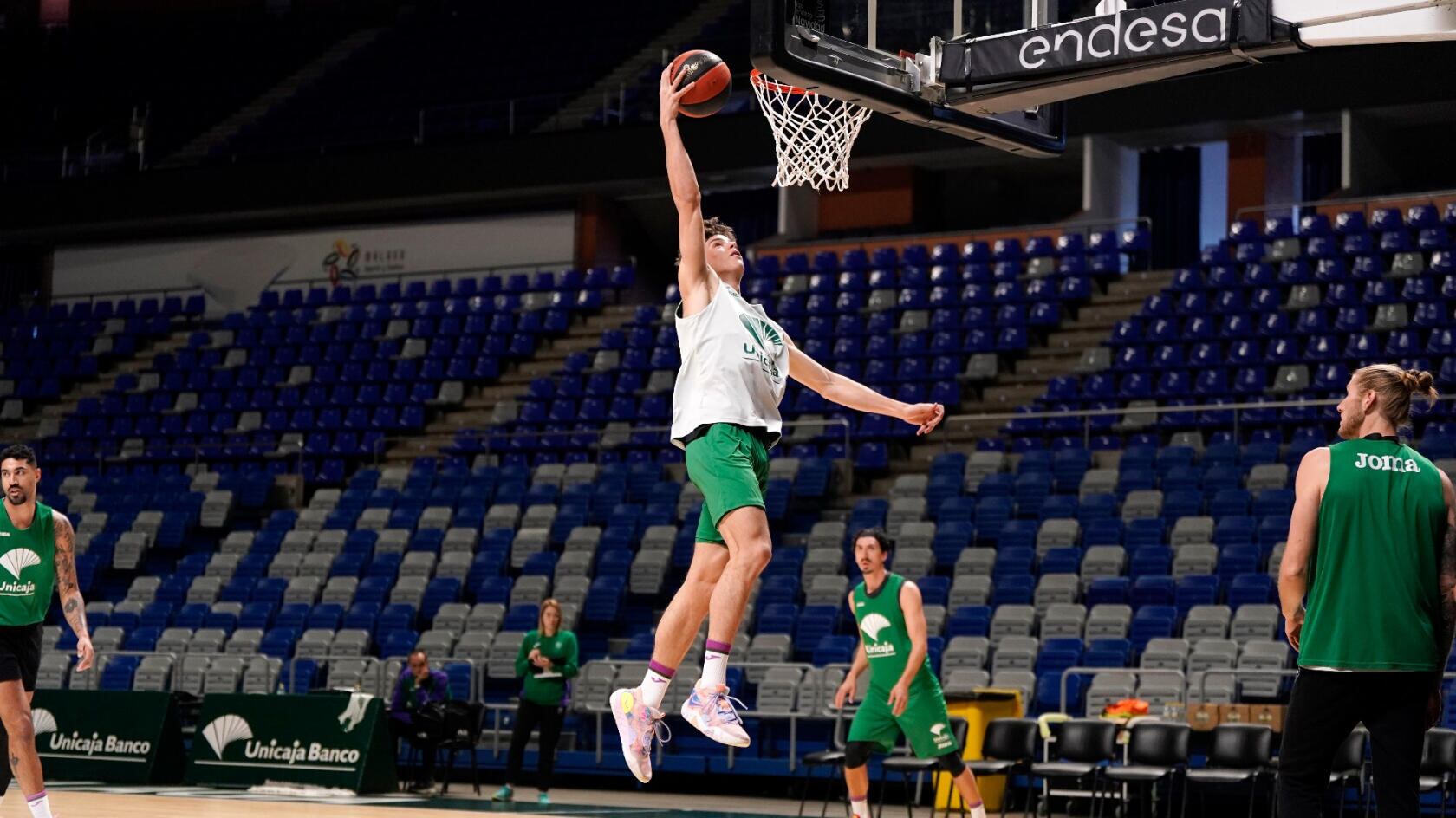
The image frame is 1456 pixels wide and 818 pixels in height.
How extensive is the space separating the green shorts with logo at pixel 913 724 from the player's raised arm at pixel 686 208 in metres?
5.21

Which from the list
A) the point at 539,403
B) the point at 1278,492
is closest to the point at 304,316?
the point at 539,403

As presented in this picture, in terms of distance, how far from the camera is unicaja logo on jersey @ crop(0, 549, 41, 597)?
888cm

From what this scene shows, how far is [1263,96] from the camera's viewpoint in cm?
2170

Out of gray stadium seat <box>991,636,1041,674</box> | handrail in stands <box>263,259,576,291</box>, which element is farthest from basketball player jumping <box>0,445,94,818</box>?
handrail in stands <box>263,259,576,291</box>

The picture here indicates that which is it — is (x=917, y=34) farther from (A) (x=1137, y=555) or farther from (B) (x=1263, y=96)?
(B) (x=1263, y=96)

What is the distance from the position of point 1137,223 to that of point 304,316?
12754 millimetres

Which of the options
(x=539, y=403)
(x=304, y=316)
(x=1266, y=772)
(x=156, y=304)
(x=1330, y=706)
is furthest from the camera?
(x=156, y=304)

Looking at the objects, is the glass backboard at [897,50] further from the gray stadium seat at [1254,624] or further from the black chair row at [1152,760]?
the gray stadium seat at [1254,624]

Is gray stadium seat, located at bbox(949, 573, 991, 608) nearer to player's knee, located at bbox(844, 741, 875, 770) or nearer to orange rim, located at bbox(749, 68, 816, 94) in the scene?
player's knee, located at bbox(844, 741, 875, 770)

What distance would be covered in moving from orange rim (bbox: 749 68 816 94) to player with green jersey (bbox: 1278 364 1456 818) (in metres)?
3.55

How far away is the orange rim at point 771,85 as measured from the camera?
8508 mm

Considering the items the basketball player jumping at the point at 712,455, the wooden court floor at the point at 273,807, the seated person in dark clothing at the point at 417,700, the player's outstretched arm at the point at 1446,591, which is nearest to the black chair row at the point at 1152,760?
the wooden court floor at the point at 273,807

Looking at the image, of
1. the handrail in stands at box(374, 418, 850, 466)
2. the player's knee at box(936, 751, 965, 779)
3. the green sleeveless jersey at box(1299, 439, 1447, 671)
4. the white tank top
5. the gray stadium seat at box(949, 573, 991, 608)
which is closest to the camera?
the green sleeveless jersey at box(1299, 439, 1447, 671)

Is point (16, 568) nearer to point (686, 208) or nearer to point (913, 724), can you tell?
point (686, 208)
